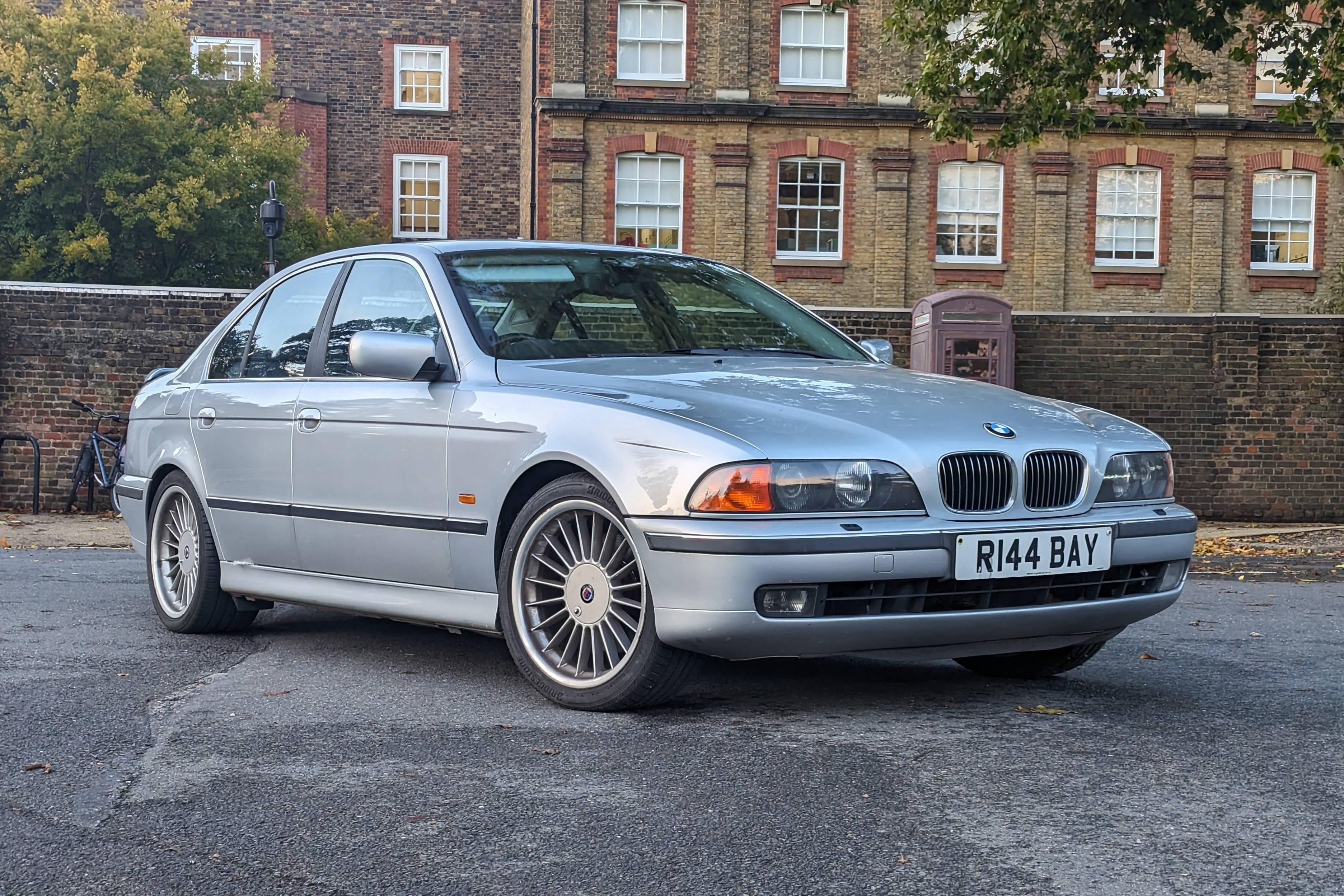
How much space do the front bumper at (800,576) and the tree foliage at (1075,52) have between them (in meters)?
8.81

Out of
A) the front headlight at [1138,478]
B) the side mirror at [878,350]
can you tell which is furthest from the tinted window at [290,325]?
the front headlight at [1138,478]

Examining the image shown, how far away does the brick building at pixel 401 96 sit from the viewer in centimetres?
3525

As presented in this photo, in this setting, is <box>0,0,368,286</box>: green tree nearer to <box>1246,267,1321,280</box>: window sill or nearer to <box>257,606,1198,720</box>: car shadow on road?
<box>1246,267,1321,280</box>: window sill

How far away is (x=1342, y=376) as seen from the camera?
16250 mm

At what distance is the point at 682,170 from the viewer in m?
28.5

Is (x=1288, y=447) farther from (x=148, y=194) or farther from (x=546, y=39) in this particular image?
(x=148, y=194)

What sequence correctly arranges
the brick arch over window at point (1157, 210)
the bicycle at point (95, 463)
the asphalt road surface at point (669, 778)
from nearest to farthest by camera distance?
the asphalt road surface at point (669, 778), the bicycle at point (95, 463), the brick arch over window at point (1157, 210)

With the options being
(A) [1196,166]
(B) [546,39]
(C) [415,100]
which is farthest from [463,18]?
(A) [1196,166]

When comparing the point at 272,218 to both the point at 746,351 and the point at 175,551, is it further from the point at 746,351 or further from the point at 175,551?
the point at 746,351

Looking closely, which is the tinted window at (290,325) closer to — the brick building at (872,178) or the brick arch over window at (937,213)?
the brick building at (872,178)

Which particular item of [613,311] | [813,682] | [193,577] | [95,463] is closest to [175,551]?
[193,577]

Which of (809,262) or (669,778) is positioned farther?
(809,262)

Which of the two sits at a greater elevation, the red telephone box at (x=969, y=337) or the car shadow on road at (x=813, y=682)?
the red telephone box at (x=969, y=337)

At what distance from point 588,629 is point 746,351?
4.61ft
